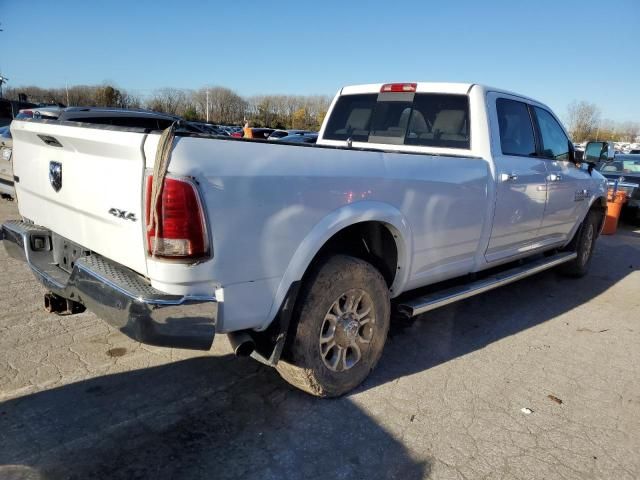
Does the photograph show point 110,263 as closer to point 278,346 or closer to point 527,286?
point 278,346

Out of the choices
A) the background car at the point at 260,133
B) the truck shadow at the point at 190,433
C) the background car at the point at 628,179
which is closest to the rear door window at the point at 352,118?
the truck shadow at the point at 190,433

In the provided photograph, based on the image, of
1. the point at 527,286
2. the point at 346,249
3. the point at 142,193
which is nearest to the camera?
the point at 142,193

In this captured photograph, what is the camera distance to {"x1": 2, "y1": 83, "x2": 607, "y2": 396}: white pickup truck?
2240mm

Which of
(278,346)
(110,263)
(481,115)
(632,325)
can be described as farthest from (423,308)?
(632,325)

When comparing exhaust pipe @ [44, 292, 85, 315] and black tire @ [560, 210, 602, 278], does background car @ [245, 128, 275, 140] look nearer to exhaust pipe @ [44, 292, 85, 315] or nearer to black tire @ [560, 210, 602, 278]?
black tire @ [560, 210, 602, 278]

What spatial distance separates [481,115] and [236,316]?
286 cm

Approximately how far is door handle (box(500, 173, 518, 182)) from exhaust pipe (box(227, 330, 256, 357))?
2565 mm

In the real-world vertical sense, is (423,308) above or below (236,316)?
below

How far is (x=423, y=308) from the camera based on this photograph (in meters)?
3.48

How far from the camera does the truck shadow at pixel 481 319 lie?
3.79 metres

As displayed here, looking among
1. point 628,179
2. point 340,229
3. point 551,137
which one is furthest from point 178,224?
point 628,179

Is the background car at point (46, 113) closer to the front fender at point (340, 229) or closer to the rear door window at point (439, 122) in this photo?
the rear door window at point (439, 122)

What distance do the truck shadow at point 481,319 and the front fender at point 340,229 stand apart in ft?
2.53

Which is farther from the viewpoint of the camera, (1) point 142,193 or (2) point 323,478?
(2) point 323,478
